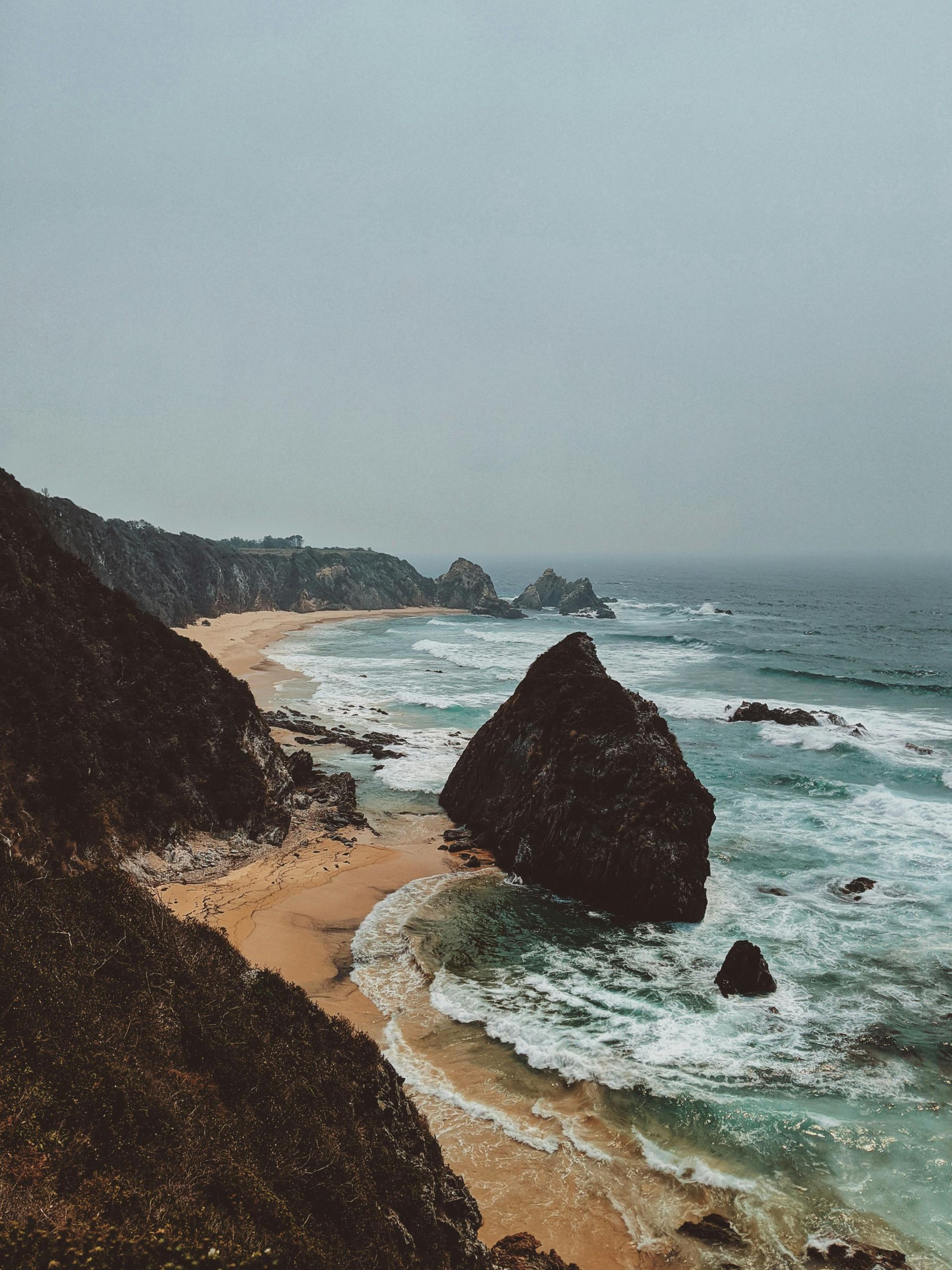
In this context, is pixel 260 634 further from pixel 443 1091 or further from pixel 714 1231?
pixel 714 1231

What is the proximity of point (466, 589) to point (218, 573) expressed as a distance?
145ft

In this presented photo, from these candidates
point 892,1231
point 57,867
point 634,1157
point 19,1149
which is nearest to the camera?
point 19,1149

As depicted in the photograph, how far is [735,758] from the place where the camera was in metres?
35.8

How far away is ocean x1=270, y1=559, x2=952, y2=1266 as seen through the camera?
1092 centimetres

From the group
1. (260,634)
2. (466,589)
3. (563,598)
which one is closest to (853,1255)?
(260,634)

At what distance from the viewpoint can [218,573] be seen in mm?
98188

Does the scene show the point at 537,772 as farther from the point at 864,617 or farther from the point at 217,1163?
the point at 864,617

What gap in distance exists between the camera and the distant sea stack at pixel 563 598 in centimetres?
11619

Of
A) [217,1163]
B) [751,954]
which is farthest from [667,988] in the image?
[217,1163]

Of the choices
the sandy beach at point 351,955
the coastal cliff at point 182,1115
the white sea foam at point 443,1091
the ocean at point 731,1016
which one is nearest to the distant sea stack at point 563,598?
the ocean at point 731,1016

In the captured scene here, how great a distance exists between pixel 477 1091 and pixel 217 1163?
759cm

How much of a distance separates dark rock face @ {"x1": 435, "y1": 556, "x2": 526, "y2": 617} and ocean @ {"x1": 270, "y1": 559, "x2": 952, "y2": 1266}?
276ft

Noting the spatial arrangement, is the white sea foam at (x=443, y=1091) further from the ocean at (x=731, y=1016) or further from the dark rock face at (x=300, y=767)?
the dark rock face at (x=300, y=767)

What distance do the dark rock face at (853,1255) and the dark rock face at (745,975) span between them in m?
6.08
